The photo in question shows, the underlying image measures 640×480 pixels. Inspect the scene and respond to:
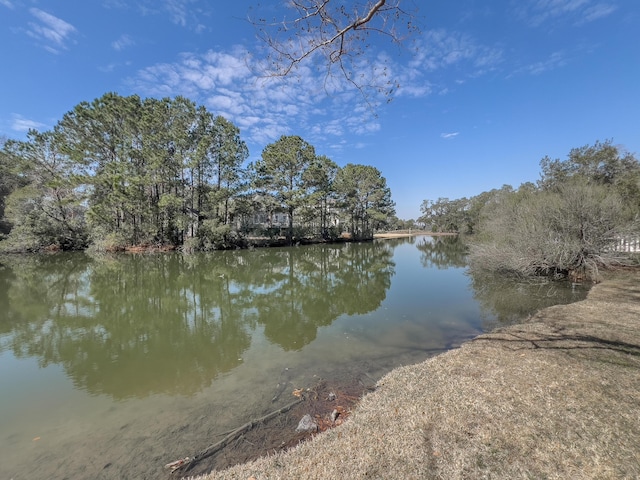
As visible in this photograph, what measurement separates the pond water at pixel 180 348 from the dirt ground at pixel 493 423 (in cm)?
107

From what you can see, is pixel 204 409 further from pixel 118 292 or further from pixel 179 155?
pixel 179 155

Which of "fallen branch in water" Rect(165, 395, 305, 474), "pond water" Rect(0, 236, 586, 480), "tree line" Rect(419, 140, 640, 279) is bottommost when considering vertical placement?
"pond water" Rect(0, 236, 586, 480)

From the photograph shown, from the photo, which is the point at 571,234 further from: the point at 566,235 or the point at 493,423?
the point at 493,423

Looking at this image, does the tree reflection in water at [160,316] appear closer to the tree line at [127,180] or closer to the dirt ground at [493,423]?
the dirt ground at [493,423]

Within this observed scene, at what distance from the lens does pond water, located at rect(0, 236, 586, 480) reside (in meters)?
2.98

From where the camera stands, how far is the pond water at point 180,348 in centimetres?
298

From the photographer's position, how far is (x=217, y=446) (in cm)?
274

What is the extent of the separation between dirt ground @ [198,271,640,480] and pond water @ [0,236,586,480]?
3.50 ft

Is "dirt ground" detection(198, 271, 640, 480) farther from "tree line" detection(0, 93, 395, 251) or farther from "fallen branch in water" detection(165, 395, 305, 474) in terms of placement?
"tree line" detection(0, 93, 395, 251)

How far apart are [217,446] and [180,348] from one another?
308 cm

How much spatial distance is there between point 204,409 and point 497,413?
3163 mm

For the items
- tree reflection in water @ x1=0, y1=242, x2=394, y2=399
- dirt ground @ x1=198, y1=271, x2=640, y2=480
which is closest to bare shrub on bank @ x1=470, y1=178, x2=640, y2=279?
tree reflection in water @ x1=0, y1=242, x2=394, y2=399

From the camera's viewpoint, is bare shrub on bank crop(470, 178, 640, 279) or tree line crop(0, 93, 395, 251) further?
tree line crop(0, 93, 395, 251)

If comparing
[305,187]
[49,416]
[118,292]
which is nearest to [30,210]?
[118,292]
